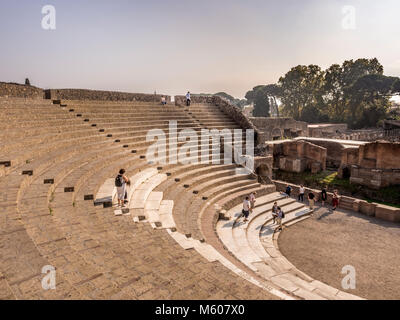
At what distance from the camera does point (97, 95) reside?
15.3m

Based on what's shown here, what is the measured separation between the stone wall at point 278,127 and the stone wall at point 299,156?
3658mm

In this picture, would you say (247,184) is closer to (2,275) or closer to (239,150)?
(239,150)

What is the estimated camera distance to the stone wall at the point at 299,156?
19.1 m

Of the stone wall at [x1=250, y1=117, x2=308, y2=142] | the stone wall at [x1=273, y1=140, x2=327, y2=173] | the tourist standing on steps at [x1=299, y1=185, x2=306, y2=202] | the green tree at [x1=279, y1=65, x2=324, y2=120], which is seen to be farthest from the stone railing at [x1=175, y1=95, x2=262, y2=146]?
the green tree at [x1=279, y1=65, x2=324, y2=120]

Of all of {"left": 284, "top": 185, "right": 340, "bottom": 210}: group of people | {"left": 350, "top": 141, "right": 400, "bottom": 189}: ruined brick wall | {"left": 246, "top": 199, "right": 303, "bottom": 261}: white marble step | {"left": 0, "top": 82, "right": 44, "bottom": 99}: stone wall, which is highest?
{"left": 0, "top": 82, "right": 44, "bottom": 99}: stone wall

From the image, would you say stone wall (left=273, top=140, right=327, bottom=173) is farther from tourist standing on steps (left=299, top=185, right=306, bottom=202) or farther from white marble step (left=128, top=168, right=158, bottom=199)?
white marble step (left=128, top=168, right=158, bottom=199)

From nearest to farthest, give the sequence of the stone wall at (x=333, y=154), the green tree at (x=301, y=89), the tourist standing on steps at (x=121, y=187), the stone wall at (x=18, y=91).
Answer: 1. the tourist standing on steps at (x=121, y=187)
2. the stone wall at (x=18, y=91)
3. the stone wall at (x=333, y=154)
4. the green tree at (x=301, y=89)

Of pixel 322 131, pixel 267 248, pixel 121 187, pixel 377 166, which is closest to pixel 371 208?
pixel 377 166

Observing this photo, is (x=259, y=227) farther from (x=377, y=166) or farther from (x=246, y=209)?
(x=377, y=166)

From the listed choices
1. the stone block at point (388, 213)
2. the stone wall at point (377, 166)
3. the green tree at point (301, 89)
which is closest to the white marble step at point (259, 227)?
the stone block at point (388, 213)

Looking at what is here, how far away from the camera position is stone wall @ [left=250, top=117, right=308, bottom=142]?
25306 millimetres

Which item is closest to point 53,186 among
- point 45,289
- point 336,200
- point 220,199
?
point 45,289

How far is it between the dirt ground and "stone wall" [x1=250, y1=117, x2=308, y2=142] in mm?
14260

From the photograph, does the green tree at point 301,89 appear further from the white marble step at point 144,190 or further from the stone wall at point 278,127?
the white marble step at point 144,190
